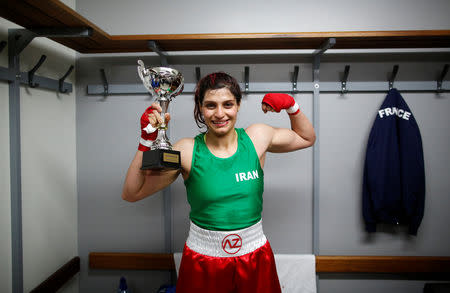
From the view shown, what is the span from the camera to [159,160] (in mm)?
876

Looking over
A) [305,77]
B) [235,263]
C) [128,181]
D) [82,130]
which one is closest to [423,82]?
[305,77]

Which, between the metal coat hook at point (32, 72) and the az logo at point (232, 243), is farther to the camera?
the metal coat hook at point (32, 72)

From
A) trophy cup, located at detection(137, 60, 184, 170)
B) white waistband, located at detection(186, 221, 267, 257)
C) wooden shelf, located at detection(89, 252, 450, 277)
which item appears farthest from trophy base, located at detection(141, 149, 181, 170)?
wooden shelf, located at detection(89, 252, 450, 277)

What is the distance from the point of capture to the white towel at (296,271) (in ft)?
5.56

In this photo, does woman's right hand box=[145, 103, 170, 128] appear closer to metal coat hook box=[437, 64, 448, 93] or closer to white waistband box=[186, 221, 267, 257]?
white waistband box=[186, 221, 267, 257]

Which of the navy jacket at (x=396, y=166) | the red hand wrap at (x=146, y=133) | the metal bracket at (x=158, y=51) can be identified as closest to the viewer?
the red hand wrap at (x=146, y=133)

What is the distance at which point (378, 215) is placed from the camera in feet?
5.59

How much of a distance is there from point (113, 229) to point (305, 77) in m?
1.66

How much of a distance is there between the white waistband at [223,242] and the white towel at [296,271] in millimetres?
637

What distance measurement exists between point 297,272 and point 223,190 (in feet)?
3.19

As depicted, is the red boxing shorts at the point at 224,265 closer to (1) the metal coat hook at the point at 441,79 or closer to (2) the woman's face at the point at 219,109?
(2) the woman's face at the point at 219,109

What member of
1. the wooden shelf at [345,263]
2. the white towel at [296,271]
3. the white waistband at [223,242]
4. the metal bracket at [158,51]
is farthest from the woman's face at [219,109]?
the wooden shelf at [345,263]

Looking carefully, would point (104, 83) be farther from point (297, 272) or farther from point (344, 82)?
point (297, 272)

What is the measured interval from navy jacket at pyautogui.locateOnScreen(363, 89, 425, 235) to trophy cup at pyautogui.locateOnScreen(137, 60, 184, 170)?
1292 mm
